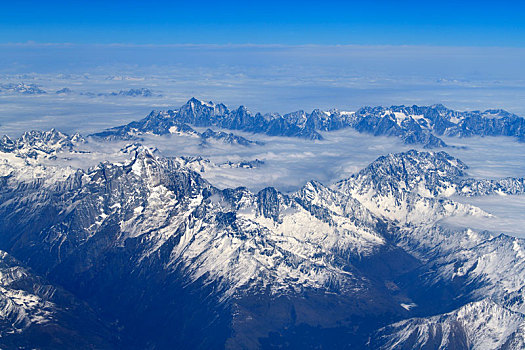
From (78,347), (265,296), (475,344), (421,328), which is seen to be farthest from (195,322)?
(475,344)

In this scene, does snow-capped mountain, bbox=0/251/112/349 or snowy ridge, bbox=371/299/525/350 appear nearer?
snowy ridge, bbox=371/299/525/350

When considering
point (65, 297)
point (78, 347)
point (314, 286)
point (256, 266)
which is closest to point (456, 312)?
point (314, 286)

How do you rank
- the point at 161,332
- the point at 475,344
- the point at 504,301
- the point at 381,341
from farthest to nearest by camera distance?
the point at 504,301, the point at 161,332, the point at 381,341, the point at 475,344

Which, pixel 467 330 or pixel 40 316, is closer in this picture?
pixel 467 330

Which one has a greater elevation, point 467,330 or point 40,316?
point 467,330

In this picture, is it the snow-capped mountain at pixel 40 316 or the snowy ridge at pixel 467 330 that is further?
the snow-capped mountain at pixel 40 316

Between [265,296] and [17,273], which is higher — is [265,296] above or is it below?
below

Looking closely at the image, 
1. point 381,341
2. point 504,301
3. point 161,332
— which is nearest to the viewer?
point 381,341

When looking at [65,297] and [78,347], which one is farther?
[65,297]

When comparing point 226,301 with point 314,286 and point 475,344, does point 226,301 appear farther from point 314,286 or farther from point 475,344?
point 475,344
